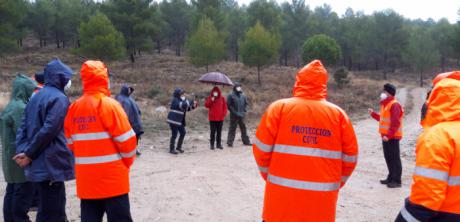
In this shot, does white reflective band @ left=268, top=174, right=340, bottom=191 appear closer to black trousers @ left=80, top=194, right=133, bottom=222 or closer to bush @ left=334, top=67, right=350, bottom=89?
black trousers @ left=80, top=194, right=133, bottom=222

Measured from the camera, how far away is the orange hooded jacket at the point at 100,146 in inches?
159

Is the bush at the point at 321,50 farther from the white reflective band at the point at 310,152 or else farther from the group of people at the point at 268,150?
the white reflective band at the point at 310,152

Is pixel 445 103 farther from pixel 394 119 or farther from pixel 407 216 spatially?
pixel 394 119

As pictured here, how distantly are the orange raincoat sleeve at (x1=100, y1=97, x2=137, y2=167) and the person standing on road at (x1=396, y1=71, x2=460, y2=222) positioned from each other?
2534mm

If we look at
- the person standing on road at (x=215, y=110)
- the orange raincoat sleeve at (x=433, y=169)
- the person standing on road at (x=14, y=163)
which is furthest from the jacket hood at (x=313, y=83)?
the person standing on road at (x=215, y=110)

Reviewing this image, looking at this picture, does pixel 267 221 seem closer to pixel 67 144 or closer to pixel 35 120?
pixel 67 144

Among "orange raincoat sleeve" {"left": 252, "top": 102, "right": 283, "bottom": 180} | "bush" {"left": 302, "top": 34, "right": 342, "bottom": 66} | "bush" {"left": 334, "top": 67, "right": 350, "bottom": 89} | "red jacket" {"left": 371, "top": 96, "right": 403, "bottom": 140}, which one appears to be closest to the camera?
"orange raincoat sleeve" {"left": 252, "top": 102, "right": 283, "bottom": 180}

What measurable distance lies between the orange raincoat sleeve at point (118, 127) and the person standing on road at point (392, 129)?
5324mm

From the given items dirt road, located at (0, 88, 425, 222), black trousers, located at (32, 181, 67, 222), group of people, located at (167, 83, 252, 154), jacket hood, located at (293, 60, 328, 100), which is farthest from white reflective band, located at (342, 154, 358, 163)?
group of people, located at (167, 83, 252, 154)

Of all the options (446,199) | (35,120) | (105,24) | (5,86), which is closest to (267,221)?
(446,199)

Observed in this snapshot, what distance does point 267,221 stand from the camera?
3.64 metres

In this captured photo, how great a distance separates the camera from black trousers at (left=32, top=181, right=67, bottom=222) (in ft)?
14.6

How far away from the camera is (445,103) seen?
286cm

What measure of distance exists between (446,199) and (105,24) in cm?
3490
